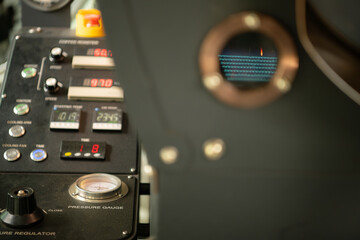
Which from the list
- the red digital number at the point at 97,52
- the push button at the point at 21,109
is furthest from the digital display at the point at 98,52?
the push button at the point at 21,109

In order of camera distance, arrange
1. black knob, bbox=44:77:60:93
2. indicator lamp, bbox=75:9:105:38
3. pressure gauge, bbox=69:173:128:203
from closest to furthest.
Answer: pressure gauge, bbox=69:173:128:203, black knob, bbox=44:77:60:93, indicator lamp, bbox=75:9:105:38

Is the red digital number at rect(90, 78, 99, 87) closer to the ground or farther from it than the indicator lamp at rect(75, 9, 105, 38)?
closer to the ground

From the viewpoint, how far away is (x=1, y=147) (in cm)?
132

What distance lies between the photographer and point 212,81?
562 millimetres

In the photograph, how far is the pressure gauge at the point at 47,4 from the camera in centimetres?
154

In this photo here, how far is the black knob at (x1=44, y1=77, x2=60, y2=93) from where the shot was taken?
1.40 meters

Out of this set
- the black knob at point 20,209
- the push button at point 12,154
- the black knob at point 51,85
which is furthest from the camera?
the black knob at point 51,85

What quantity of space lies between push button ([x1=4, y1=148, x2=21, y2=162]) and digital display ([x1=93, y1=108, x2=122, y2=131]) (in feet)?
0.76

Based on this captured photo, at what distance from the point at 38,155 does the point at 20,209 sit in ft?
1.01

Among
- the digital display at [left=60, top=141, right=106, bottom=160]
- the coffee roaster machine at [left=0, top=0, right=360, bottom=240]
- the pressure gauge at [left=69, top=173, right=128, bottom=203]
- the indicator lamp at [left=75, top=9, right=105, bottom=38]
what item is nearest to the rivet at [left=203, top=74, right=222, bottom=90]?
the coffee roaster machine at [left=0, top=0, right=360, bottom=240]

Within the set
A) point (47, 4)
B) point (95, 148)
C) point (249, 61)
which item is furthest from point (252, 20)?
point (47, 4)

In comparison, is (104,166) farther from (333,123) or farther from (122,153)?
(333,123)

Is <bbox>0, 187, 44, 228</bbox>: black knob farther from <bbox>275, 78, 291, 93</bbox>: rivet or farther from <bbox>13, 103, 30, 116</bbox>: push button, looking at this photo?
<bbox>275, 78, 291, 93</bbox>: rivet

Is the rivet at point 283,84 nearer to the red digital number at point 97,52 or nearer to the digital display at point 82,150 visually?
the digital display at point 82,150
